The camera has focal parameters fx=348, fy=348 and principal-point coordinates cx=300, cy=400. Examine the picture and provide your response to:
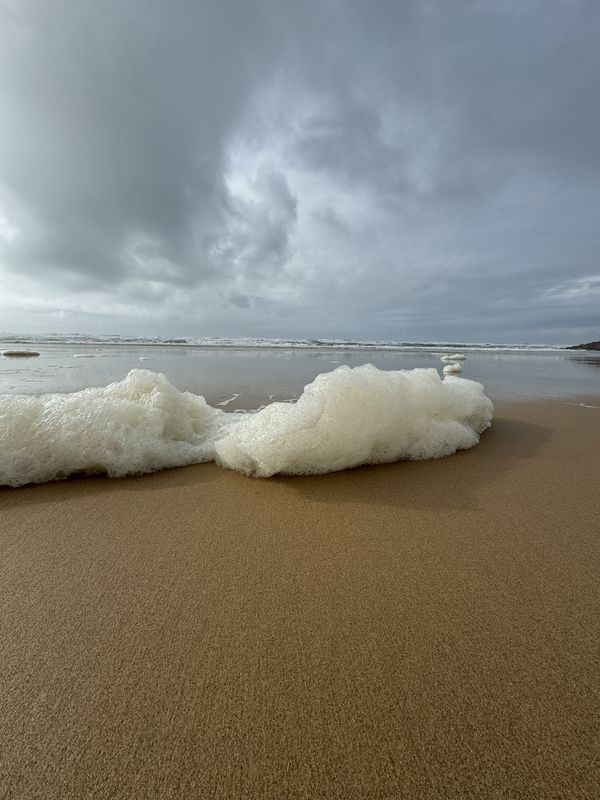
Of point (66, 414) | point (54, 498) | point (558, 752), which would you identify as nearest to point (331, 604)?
point (558, 752)

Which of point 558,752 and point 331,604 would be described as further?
point 331,604

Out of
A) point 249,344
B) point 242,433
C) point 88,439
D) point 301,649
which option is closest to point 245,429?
point 242,433

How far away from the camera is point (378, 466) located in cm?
246

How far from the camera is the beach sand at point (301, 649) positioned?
2.42 ft

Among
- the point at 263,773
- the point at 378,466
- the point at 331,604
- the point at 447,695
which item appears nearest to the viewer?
the point at 263,773

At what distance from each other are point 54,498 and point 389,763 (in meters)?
2.00

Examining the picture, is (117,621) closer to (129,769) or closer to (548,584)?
(129,769)

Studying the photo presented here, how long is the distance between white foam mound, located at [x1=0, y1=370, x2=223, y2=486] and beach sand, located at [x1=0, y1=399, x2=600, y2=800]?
1.33ft

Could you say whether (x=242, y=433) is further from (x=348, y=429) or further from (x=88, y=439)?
(x=88, y=439)

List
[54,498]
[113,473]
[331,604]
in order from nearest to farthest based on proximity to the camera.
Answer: [331,604]
[54,498]
[113,473]

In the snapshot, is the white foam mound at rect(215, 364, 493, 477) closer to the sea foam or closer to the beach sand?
the sea foam

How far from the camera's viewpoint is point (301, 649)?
1.01 m

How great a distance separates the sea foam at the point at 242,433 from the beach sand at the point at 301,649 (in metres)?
0.41

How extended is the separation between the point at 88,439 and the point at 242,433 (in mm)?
1019
